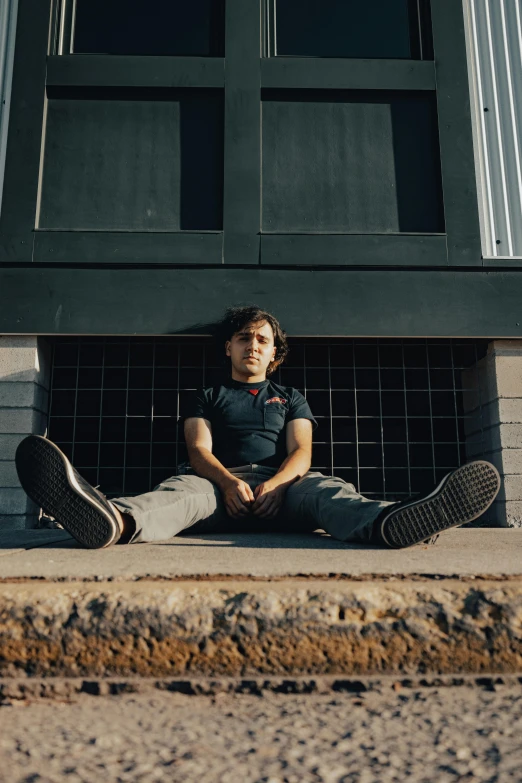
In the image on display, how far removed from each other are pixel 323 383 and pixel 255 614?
3495 mm

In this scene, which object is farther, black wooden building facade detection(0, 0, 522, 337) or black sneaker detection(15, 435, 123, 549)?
black wooden building facade detection(0, 0, 522, 337)

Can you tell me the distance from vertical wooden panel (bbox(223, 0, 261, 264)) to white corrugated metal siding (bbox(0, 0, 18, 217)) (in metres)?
1.54

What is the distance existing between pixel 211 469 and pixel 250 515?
27cm

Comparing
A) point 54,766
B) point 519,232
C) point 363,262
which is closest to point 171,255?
point 363,262

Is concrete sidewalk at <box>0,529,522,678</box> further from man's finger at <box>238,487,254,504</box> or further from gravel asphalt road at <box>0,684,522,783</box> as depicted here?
man's finger at <box>238,487,254,504</box>

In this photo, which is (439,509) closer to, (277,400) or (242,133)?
(277,400)

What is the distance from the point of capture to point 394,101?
454cm

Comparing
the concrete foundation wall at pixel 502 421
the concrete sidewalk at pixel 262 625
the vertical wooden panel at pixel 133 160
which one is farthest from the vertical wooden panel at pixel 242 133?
the concrete sidewalk at pixel 262 625

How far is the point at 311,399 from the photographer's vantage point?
4738 millimetres

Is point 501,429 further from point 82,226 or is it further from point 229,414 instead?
point 82,226

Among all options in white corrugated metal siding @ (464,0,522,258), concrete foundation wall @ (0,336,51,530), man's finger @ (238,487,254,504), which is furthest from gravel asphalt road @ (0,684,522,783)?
white corrugated metal siding @ (464,0,522,258)

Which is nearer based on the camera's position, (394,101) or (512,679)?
(512,679)

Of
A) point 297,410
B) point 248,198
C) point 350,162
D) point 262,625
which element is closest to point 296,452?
point 297,410

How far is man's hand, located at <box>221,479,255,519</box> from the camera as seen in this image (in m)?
2.69
